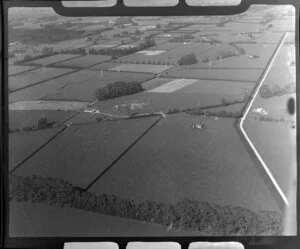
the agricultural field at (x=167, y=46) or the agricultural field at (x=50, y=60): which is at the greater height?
the agricultural field at (x=167, y=46)

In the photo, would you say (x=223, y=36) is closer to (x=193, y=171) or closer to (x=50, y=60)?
(x=193, y=171)

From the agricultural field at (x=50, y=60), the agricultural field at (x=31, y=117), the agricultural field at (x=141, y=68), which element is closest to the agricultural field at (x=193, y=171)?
the agricultural field at (x=141, y=68)

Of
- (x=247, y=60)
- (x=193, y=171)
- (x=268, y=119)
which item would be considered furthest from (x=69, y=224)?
(x=247, y=60)

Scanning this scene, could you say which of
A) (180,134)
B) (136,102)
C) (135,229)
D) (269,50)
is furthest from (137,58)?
(135,229)

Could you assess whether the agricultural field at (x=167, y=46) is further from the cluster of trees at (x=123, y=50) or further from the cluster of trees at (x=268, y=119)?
the cluster of trees at (x=268, y=119)

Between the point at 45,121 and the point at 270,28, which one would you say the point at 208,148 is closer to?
the point at 270,28

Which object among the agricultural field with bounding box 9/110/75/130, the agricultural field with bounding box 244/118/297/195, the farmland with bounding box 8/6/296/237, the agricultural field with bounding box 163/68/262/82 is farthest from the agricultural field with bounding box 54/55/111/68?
the agricultural field with bounding box 244/118/297/195
